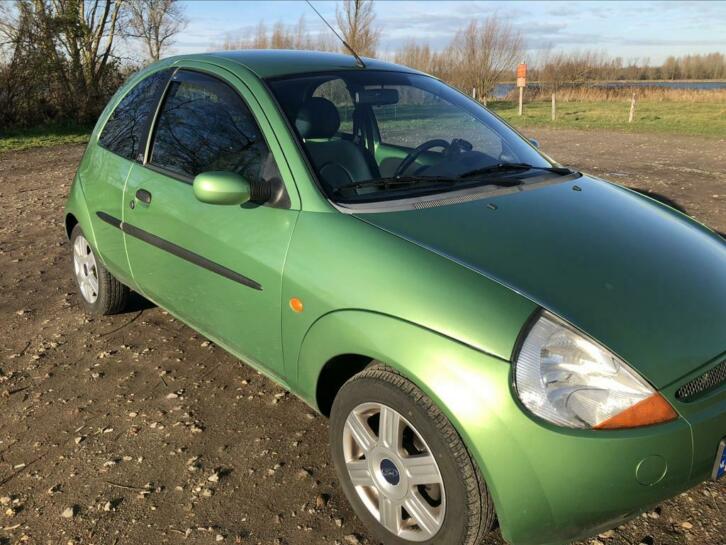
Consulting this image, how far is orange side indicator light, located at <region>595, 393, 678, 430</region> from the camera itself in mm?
1731

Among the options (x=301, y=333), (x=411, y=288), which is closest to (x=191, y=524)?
(x=301, y=333)

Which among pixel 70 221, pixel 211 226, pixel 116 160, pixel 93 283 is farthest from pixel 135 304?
pixel 211 226

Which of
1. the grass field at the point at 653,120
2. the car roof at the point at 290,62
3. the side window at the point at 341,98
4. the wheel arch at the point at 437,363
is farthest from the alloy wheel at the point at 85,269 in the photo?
the grass field at the point at 653,120

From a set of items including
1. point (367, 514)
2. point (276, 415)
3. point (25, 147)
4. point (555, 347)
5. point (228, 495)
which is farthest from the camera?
point (25, 147)

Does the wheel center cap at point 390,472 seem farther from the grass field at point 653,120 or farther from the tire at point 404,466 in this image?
the grass field at point 653,120

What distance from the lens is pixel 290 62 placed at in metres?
3.13

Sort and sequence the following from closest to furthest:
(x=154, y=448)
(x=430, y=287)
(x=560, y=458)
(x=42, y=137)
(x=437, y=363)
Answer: (x=560, y=458) < (x=437, y=363) < (x=430, y=287) < (x=154, y=448) < (x=42, y=137)

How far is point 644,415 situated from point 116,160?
122 inches

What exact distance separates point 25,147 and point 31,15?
553 cm

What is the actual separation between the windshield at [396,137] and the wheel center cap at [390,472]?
1.01 metres

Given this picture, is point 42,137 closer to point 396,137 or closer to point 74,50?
point 74,50

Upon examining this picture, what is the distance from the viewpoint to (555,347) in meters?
1.81

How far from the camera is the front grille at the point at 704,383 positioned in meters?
1.80

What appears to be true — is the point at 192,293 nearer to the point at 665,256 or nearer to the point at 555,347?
the point at 555,347
